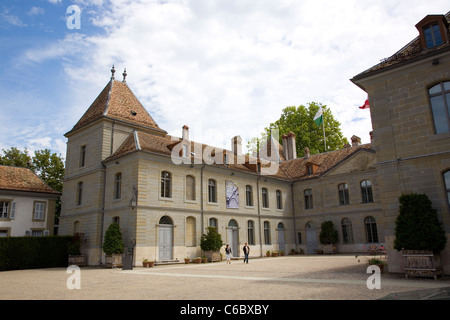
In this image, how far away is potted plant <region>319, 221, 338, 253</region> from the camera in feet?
102

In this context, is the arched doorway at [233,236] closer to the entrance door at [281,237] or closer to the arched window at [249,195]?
the arched window at [249,195]

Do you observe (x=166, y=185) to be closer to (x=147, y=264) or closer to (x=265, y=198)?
(x=147, y=264)

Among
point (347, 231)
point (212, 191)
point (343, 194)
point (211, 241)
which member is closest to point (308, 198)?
point (343, 194)

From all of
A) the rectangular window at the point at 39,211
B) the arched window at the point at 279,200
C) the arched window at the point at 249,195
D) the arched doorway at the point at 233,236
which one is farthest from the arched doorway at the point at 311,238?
the rectangular window at the point at 39,211

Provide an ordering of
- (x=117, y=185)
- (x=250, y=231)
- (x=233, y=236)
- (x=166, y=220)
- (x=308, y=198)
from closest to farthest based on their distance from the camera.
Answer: (x=166, y=220)
(x=117, y=185)
(x=233, y=236)
(x=250, y=231)
(x=308, y=198)

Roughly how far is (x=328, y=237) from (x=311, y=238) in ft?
9.32

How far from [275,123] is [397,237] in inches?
1519

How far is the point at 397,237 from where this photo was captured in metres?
12.3

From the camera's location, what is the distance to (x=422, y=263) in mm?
11617

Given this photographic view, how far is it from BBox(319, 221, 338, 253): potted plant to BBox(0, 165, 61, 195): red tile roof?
79.0 ft

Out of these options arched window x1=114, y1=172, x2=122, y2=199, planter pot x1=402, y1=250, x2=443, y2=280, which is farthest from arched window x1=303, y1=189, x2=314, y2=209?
planter pot x1=402, y1=250, x2=443, y2=280
